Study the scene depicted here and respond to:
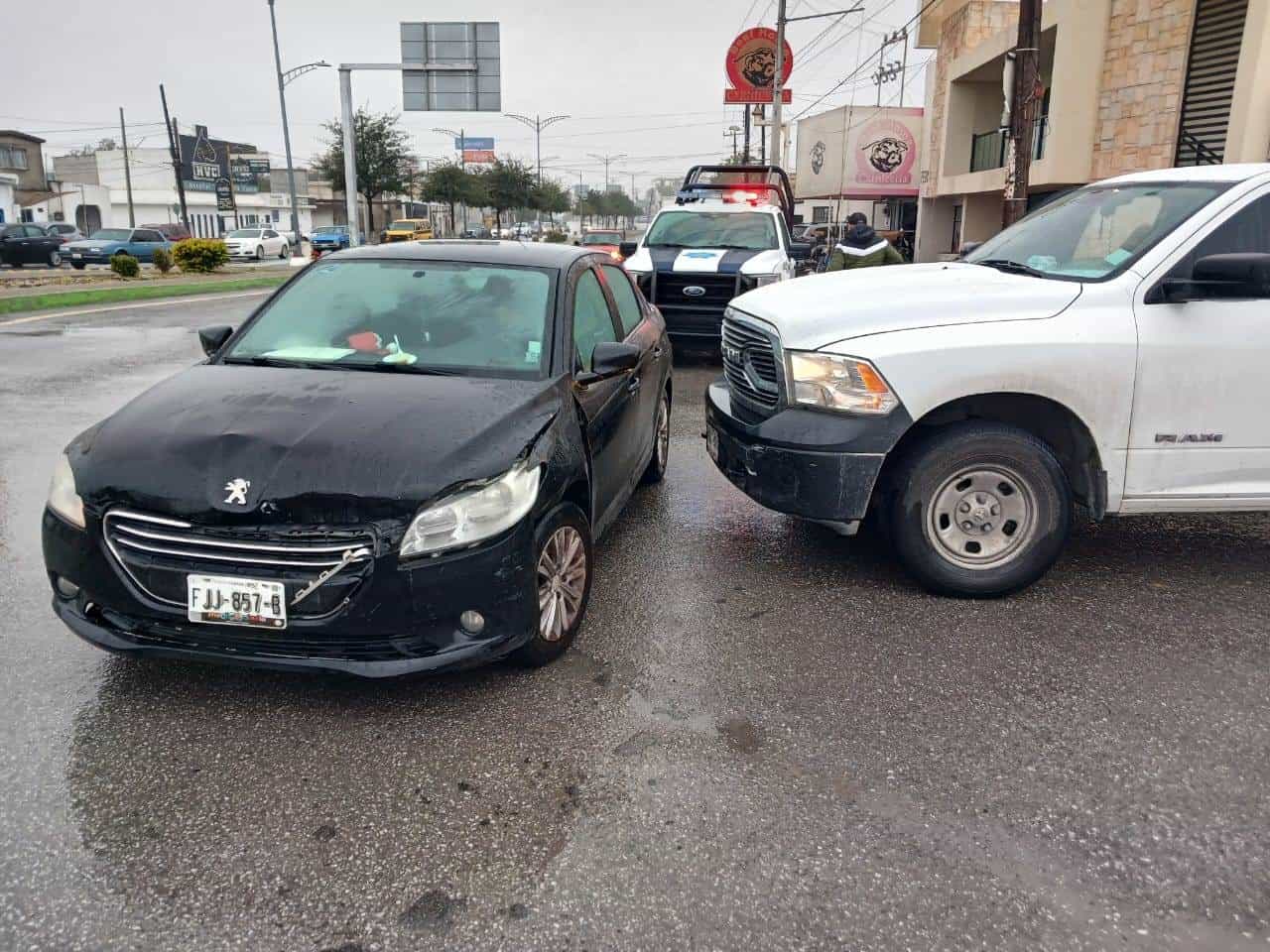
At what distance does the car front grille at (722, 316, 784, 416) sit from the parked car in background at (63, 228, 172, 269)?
1260 inches

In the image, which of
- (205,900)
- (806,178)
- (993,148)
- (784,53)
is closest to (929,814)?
(205,900)

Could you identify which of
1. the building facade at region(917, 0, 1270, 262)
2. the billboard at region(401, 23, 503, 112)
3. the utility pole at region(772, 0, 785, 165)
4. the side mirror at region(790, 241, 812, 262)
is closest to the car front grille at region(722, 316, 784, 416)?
the side mirror at region(790, 241, 812, 262)

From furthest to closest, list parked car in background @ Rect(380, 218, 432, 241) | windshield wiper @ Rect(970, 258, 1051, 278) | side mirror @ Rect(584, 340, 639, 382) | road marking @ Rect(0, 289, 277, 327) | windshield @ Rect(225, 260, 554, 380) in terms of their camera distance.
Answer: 1. parked car in background @ Rect(380, 218, 432, 241)
2. road marking @ Rect(0, 289, 277, 327)
3. windshield wiper @ Rect(970, 258, 1051, 278)
4. side mirror @ Rect(584, 340, 639, 382)
5. windshield @ Rect(225, 260, 554, 380)

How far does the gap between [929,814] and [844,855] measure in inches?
14.0

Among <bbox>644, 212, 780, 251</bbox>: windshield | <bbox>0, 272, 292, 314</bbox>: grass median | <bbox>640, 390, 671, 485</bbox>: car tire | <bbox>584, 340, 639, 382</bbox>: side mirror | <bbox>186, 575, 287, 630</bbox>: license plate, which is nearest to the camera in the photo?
<bbox>186, 575, 287, 630</bbox>: license plate

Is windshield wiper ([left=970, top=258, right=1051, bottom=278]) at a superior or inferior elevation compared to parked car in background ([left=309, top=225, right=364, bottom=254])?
superior

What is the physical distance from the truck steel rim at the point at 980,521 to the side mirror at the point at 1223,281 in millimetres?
1039

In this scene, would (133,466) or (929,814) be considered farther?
(133,466)

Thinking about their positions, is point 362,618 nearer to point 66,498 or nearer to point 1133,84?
point 66,498

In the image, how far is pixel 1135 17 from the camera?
698 inches

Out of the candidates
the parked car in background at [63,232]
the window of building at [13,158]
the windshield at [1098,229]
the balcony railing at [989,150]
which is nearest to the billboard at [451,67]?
the balcony railing at [989,150]

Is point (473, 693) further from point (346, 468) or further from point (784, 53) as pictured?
point (784, 53)

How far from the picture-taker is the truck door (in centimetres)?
424

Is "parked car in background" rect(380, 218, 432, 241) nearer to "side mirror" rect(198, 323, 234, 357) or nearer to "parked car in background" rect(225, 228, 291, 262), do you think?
"parked car in background" rect(225, 228, 291, 262)
